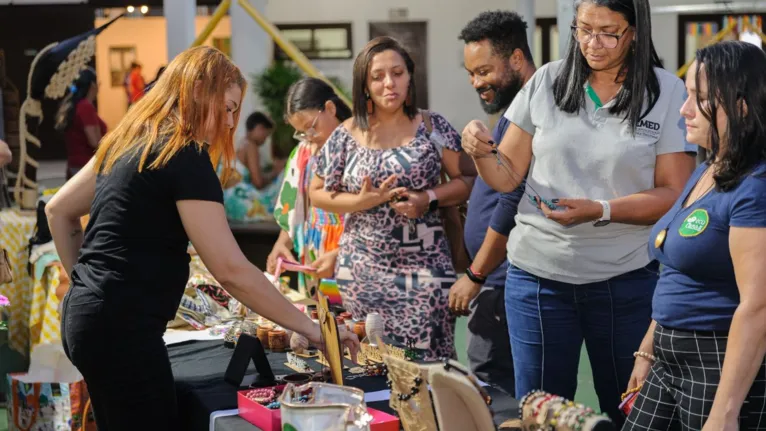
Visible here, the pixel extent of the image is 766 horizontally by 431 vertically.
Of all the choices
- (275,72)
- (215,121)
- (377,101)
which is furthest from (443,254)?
(275,72)

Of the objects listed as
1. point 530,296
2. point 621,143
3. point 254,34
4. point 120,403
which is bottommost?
point 120,403

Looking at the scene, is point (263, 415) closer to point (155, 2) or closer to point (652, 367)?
point (652, 367)

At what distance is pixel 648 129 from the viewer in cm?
238

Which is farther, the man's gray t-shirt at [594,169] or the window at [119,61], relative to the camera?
the window at [119,61]

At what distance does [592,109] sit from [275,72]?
691cm

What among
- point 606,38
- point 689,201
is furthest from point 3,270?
point 689,201

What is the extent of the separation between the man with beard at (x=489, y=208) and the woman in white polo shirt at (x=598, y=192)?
1.91 ft

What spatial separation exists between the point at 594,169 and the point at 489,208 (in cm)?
81

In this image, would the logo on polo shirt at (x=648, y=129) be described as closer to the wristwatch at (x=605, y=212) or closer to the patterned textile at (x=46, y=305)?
the wristwatch at (x=605, y=212)

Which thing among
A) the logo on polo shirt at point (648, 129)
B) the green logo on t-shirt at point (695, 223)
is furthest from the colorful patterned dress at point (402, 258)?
the green logo on t-shirt at point (695, 223)

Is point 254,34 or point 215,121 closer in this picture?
point 215,121

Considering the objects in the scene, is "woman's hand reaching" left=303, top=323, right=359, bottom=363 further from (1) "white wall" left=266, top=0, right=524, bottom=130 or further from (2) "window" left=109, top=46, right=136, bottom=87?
(2) "window" left=109, top=46, right=136, bottom=87

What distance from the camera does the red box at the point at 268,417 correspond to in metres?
1.97

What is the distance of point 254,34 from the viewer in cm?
957
